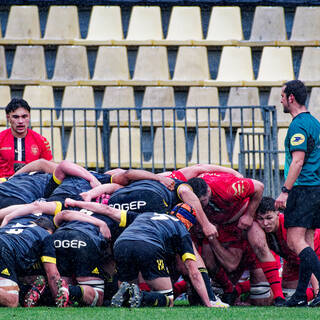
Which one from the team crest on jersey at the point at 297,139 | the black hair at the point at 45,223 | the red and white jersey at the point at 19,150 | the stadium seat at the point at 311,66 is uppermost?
the stadium seat at the point at 311,66

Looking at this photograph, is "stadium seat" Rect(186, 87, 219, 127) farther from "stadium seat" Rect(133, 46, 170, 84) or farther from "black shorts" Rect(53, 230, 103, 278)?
"black shorts" Rect(53, 230, 103, 278)

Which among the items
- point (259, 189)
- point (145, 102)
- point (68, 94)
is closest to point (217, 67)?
point (145, 102)

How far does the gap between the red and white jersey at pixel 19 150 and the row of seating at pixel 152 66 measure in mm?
3062

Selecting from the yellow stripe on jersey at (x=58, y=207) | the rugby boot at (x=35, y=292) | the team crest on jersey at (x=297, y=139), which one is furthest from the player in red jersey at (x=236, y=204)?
the rugby boot at (x=35, y=292)

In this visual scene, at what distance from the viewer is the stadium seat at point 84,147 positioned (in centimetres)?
991

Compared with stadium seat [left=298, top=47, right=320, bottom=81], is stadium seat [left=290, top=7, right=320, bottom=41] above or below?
above

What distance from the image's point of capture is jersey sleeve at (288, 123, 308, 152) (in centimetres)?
566

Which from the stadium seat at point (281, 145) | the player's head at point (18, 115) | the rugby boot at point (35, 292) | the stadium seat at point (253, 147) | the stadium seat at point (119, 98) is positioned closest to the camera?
the rugby boot at point (35, 292)

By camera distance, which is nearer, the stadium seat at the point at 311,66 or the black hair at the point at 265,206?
the black hair at the point at 265,206

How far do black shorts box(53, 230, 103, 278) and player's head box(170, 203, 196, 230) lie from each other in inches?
25.9

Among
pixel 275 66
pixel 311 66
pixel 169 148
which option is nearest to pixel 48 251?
pixel 169 148

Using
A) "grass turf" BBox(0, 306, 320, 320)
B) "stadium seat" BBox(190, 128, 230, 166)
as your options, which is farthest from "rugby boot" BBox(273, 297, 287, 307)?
"stadium seat" BBox(190, 128, 230, 166)

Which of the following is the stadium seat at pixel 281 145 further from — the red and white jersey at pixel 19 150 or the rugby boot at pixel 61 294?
the rugby boot at pixel 61 294

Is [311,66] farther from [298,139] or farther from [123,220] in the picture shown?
[123,220]
